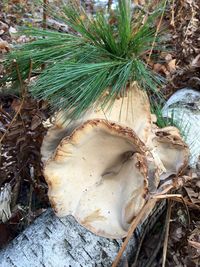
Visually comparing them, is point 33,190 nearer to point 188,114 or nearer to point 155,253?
point 155,253

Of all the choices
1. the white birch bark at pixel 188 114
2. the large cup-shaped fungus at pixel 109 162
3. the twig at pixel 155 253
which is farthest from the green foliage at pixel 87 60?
the twig at pixel 155 253

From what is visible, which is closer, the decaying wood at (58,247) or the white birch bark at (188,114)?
the decaying wood at (58,247)

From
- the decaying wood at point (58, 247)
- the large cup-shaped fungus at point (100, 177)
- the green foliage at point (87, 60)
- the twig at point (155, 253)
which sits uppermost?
the green foliage at point (87, 60)

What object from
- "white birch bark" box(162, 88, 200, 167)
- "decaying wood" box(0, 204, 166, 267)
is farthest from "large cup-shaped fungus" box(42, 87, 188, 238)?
"white birch bark" box(162, 88, 200, 167)

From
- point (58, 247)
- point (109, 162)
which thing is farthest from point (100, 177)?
point (58, 247)

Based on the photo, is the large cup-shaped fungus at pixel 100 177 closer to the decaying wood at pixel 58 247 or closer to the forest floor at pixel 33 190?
the decaying wood at pixel 58 247

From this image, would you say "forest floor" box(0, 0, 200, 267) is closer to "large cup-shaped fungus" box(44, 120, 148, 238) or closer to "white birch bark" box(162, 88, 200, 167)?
"white birch bark" box(162, 88, 200, 167)
